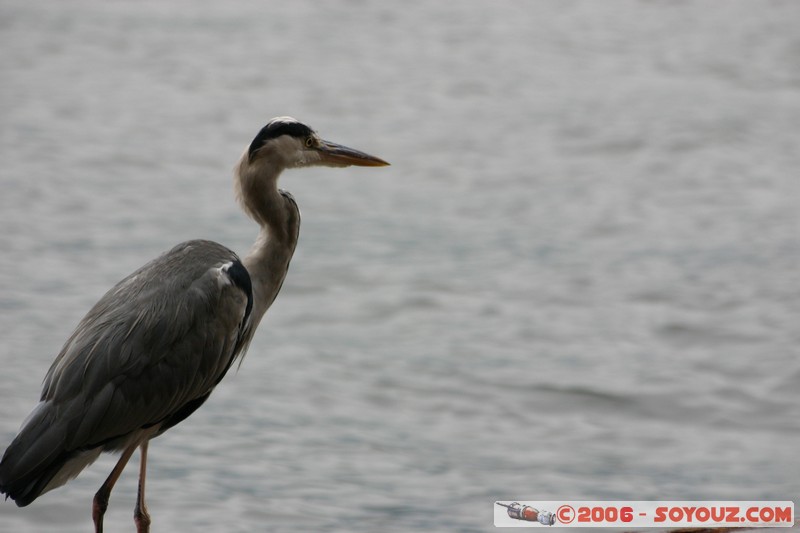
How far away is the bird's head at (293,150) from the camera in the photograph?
19.8ft

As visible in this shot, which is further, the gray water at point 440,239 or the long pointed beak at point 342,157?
the gray water at point 440,239

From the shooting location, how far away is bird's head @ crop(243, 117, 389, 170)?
6043mm

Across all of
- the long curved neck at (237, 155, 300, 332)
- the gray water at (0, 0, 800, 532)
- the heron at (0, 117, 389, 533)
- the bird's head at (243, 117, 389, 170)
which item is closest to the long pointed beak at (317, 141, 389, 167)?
the bird's head at (243, 117, 389, 170)

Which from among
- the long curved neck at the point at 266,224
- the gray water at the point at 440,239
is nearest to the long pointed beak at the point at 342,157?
the long curved neck at the point at 266,224

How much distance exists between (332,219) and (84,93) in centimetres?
458

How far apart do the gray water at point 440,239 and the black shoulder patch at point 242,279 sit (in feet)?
5.05

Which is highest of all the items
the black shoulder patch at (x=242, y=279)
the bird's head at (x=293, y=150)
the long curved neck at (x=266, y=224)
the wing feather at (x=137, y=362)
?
the bird's head at (x=293, y=150)

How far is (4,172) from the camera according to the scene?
495 inches

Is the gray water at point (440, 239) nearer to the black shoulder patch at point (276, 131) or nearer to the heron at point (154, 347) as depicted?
the heron at point (154, 347)

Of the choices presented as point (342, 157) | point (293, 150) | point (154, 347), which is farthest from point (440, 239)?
point (154, 347)

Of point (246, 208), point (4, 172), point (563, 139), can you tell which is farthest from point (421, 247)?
point (246, 208)

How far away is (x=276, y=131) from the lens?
607 cm

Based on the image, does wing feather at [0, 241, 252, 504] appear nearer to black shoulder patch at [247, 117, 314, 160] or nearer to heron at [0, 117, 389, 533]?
heron at [0, 117, 389, 533]

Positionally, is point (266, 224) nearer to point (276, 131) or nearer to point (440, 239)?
point (276, 131)
